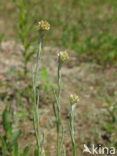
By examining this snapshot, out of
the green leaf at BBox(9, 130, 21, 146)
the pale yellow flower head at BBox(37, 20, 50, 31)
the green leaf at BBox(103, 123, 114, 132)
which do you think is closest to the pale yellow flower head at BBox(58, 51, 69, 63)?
the pale yellow flower head at BBox(37, 20, 50, 31)

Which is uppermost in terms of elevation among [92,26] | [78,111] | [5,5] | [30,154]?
[5,5]

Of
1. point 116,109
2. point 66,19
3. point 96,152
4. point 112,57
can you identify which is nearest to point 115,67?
point 112,57

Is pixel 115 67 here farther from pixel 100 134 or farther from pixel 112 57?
pixel 100 134

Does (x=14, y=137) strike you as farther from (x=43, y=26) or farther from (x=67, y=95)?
(x=67, y=95)

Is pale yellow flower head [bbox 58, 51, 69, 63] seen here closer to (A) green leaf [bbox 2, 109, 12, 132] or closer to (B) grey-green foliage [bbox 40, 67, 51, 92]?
(A) green leaf [bbox 2, 109, 12, 132]
